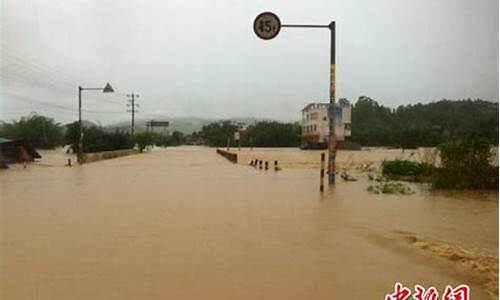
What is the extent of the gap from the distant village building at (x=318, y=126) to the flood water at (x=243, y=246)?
61.3 m

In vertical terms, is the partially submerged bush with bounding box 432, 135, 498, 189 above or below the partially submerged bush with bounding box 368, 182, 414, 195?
above

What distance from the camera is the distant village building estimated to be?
3039 inches

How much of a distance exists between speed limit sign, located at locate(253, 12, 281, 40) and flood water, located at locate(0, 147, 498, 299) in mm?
3930

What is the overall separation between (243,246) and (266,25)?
26.5 ft

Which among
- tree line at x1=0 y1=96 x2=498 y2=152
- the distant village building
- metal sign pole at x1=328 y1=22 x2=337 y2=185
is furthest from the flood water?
the distant village building

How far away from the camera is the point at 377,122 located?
3920 inches

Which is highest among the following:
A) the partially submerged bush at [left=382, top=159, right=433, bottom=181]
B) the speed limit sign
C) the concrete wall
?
the speed limit sign

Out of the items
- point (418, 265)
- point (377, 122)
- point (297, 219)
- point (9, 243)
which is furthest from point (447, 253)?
point (377, 122)

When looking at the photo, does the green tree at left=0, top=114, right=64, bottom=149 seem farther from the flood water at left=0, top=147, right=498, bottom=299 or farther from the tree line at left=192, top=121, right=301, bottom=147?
the flood water at left=0, top=147, right=498, bottom=299

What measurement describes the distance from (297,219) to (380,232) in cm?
158

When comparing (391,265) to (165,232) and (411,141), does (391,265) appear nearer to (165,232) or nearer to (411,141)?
(165,232)

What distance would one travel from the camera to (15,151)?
31.7 m

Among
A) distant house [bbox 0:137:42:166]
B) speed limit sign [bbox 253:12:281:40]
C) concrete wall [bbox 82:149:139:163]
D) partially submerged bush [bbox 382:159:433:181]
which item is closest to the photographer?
speed limit sign [bbox 253:12:281:40]

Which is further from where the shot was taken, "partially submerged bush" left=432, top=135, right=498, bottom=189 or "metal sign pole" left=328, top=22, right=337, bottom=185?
"metal sign pole" left=328, top=22, right=337, bottom=185
